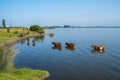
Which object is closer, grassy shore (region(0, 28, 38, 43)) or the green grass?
the green grass

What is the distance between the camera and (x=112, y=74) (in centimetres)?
2670

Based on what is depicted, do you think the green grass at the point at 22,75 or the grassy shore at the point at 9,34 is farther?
the grassy shore at the point at 9,34

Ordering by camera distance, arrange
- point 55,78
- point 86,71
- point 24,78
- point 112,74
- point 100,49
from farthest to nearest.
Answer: point 100,49 < point 86,71 < point 112,74 < point 55,78 < point 24,78

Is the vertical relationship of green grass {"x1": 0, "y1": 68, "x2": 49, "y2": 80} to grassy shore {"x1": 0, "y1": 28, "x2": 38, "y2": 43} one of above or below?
above

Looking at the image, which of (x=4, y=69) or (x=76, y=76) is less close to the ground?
(x=4, y=69)

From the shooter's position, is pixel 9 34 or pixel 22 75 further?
pixel 9 34

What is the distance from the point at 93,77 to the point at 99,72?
9.68 feet

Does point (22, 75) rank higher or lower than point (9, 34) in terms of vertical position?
higher

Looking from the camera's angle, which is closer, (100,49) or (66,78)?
(66,78)

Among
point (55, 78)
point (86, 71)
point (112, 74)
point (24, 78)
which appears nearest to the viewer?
point (24, 78)

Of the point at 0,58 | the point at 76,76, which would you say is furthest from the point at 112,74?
the point at 0,58

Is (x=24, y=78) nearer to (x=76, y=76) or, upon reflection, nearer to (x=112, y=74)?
(x=76, y=76)

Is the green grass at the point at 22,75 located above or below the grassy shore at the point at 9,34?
above

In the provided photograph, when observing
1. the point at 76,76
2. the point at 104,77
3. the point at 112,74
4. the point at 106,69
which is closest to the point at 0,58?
the point at 76,76
